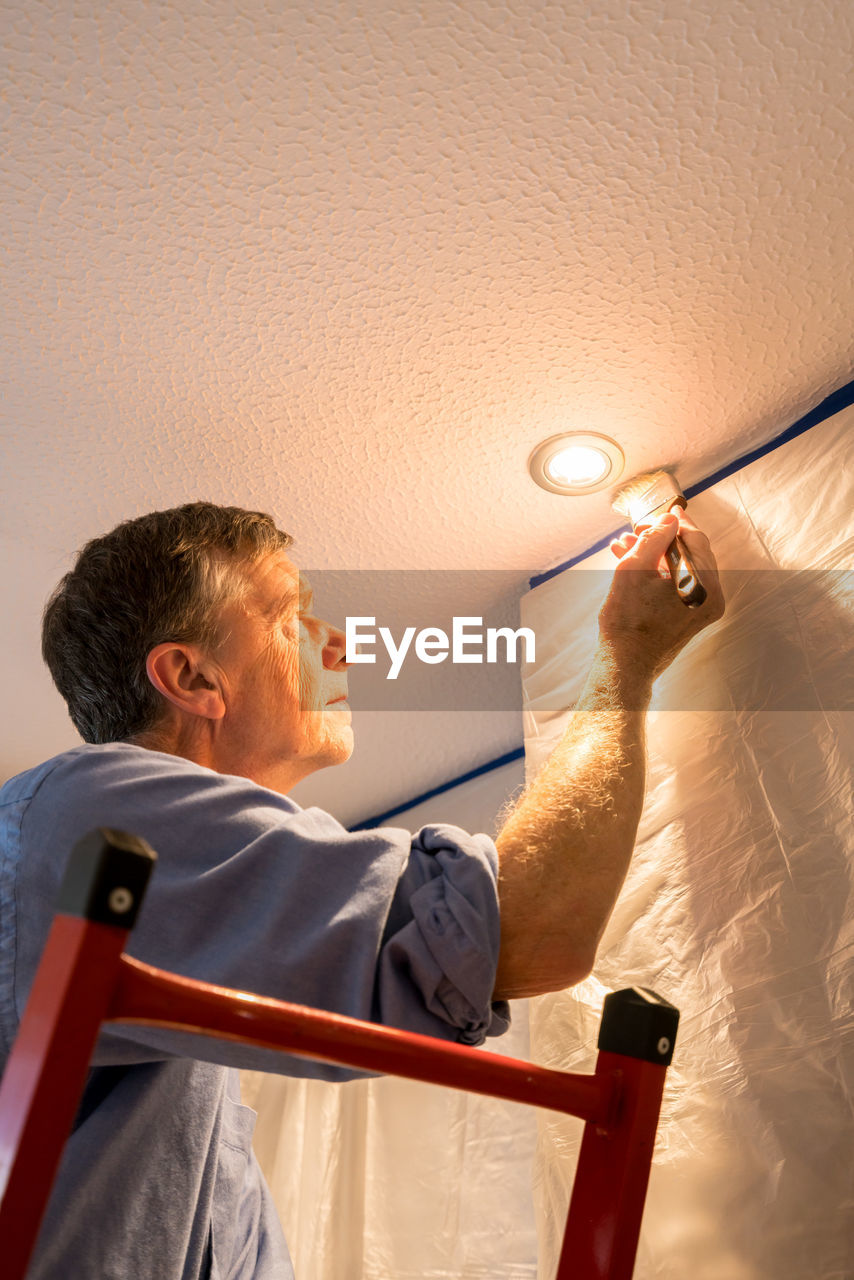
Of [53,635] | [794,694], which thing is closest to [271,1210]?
[53,635]

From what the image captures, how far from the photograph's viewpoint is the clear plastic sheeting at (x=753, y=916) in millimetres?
860

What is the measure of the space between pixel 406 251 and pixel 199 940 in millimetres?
673

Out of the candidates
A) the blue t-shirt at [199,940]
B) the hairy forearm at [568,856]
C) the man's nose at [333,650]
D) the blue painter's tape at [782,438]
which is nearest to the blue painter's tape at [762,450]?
the blue painter's tape at [782,438]

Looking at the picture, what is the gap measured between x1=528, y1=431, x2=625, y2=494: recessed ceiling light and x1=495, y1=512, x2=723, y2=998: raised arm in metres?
0.13

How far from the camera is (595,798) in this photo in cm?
79

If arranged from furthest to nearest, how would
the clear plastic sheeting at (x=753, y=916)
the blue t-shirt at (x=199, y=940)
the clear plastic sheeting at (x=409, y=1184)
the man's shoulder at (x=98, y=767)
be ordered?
the clear plastic sheeting at (x=409, y=1184) < the clear plastic sheeting at (x=753, y=916) < the man's shoulder at (x=98, y=767) < the blue t-shirt at (x=199, y=940)

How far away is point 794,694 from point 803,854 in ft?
0.55

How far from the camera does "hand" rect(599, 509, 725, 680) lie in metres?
1.02

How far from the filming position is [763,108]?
0.83 metres

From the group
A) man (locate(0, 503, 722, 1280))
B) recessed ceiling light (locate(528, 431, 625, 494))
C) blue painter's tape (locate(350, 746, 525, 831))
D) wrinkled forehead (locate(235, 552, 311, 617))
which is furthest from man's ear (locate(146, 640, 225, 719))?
blue painter's tape (locate(350, 746, 525, 831))

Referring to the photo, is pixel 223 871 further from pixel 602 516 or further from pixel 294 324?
pixel 602 516

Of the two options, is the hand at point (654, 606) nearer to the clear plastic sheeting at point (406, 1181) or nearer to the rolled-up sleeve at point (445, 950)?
the rolled-up sleeve at point (445, 950)

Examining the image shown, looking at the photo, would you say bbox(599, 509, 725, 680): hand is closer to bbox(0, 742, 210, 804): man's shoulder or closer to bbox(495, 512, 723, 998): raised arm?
bbox(495, 512, 723, 998): raised arm

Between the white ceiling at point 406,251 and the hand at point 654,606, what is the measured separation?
0.18m
